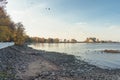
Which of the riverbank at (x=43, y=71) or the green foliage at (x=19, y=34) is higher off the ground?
the green foliage at (x=19, y=34)

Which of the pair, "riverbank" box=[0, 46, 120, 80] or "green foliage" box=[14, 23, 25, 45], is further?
"green foliage" box=[14, 23, 25, 45]

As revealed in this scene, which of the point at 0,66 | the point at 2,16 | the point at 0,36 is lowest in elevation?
the point at 0,66

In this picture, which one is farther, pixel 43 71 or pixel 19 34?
pixel 19 34

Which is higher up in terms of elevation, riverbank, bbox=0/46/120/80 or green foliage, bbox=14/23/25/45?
green foliage, bbox=14/23/25/45

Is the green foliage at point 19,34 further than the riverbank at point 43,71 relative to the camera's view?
Yes

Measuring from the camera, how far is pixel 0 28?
42844mm

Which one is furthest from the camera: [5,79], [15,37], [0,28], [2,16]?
[15,37]

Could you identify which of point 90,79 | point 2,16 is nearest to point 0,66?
point 90,79

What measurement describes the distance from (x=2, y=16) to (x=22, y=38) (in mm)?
34191

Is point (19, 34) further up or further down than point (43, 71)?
further up

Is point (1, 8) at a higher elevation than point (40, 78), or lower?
higher

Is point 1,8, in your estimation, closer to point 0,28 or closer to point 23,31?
point 0,28

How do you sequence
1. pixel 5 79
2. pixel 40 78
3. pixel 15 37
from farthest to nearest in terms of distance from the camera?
pixel 15 37 < pixel 40 78 < pixel 5 79

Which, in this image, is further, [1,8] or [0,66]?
[1,8]
